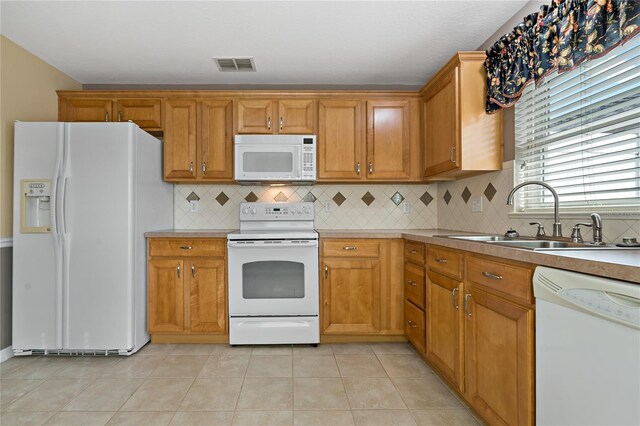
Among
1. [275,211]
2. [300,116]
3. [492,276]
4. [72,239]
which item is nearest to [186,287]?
[72,239]

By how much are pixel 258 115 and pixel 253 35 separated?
2.38ft

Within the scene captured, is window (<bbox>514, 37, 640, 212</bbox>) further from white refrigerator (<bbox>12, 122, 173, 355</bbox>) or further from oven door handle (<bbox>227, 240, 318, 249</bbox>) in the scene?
white refrigerator (<bbox>12, 122, 173, 355</bbox>)

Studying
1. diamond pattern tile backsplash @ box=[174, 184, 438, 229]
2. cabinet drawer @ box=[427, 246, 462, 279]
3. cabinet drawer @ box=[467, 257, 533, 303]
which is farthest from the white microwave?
cabinet drawer @ box=[467, 257, 533, 303]

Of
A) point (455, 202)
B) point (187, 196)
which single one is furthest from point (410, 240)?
point (187, 196)

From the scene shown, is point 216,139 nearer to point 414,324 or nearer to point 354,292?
point 354,292

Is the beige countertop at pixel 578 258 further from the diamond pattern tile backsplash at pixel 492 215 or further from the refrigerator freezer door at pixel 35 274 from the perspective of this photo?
the refrigerator freezer door at pixel 35 274

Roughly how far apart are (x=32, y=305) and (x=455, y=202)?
3423mm

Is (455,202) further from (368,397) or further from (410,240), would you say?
(368,397)

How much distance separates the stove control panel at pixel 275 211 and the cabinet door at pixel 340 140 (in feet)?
1.14

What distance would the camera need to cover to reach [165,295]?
2.81 metres

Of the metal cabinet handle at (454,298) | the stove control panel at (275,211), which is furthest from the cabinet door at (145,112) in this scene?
the metal cabinet handle at (454,298)

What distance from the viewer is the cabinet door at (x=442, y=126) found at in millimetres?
2465

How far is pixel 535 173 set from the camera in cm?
218

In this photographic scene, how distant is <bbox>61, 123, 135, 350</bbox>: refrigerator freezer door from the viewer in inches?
99.5
